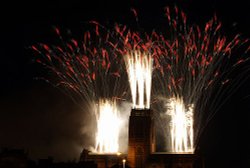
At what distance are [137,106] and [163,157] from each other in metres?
11.5

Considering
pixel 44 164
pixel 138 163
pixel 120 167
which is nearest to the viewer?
pixel 120 167

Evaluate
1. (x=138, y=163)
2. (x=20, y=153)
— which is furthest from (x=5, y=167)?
(x=138, y=163)

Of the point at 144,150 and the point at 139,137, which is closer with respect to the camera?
the point at 139,137

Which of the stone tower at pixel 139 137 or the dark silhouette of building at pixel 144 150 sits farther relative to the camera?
the stone tower at pixel 139 137

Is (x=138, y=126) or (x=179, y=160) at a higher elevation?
(x=138, y=126)

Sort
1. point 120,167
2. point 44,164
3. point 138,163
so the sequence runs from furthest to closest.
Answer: point 138,163 → point 44,164 → point 120,167

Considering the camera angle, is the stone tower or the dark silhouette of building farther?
the stone tower

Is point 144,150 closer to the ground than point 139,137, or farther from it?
closer to the ground

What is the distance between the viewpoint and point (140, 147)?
244 feet

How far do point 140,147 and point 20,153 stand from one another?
2347 centimetres

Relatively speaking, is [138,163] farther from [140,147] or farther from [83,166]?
Answer: [83,166]

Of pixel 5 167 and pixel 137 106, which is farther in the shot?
pixel 137 106

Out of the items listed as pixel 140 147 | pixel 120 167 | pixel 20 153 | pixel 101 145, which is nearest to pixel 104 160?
pixel 101 145

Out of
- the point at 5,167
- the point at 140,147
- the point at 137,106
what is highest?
the point at 137,106
